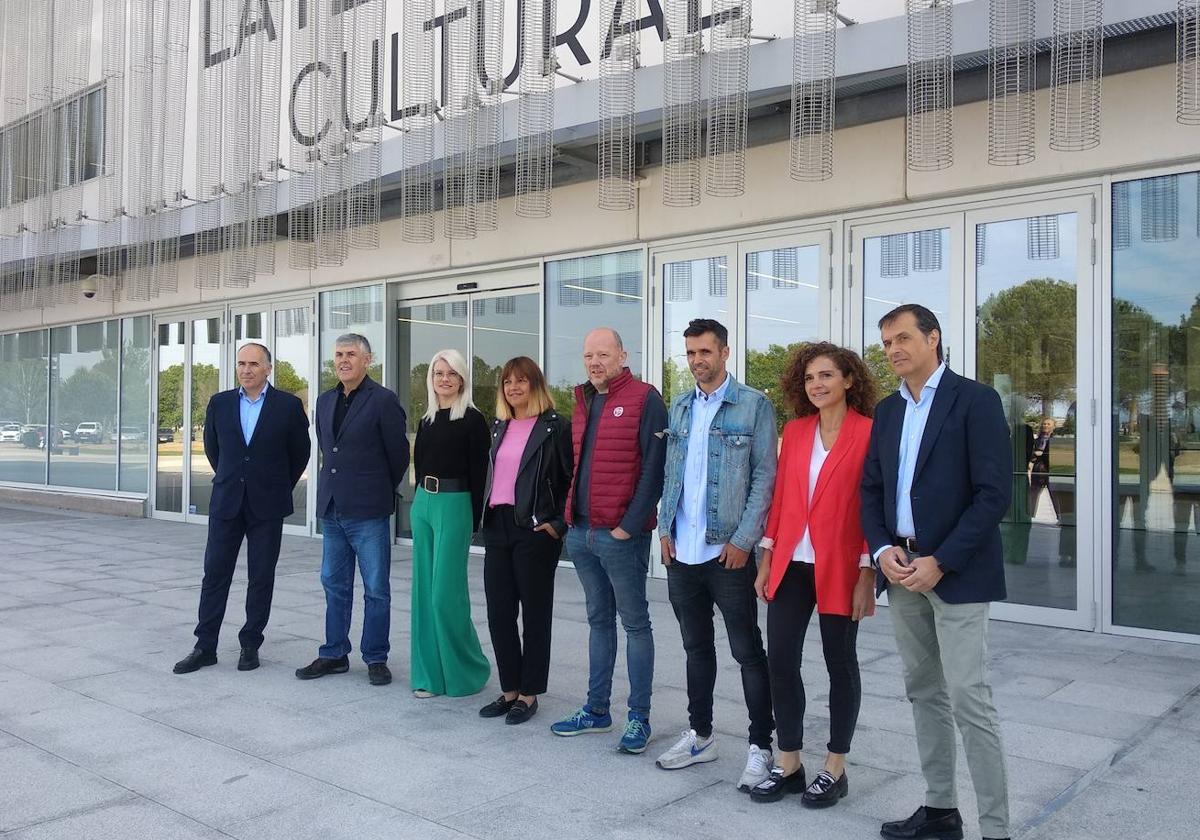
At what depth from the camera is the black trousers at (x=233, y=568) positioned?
18.8 ft

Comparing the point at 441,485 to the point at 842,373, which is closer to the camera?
the point at 842,373

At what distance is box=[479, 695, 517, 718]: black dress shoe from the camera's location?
15.6 feet

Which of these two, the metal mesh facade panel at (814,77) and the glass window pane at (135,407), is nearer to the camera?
the metal mesh facade panel at (814,77)

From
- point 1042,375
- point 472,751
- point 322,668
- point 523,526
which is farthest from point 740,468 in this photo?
point 1042,375

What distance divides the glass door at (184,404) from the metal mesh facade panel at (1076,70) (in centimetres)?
1115

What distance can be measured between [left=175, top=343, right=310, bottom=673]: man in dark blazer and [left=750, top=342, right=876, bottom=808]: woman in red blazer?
3185 mm

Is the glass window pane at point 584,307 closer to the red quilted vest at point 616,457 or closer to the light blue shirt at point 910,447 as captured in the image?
the red quilted vest at point 616,457

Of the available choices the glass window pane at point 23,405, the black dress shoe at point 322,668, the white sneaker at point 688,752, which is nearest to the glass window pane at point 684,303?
the black dress shoe at point 322,668

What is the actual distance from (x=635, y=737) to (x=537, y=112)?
5066mm

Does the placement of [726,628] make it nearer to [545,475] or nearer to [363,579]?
[545,475]

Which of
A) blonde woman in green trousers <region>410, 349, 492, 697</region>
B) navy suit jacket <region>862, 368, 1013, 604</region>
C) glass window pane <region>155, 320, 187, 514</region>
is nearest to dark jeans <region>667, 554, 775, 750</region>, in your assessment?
navy suit jacket <region>862, 368, 1013, 604</region>

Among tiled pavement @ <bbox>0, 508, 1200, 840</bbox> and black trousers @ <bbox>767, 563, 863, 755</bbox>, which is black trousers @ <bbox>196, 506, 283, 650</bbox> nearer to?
tiled pavement @ <bbox>0, 508, 1200, 840</bbox>

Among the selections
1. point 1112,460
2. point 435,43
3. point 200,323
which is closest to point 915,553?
point 1112,460

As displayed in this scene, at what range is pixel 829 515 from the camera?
3.52 metres
